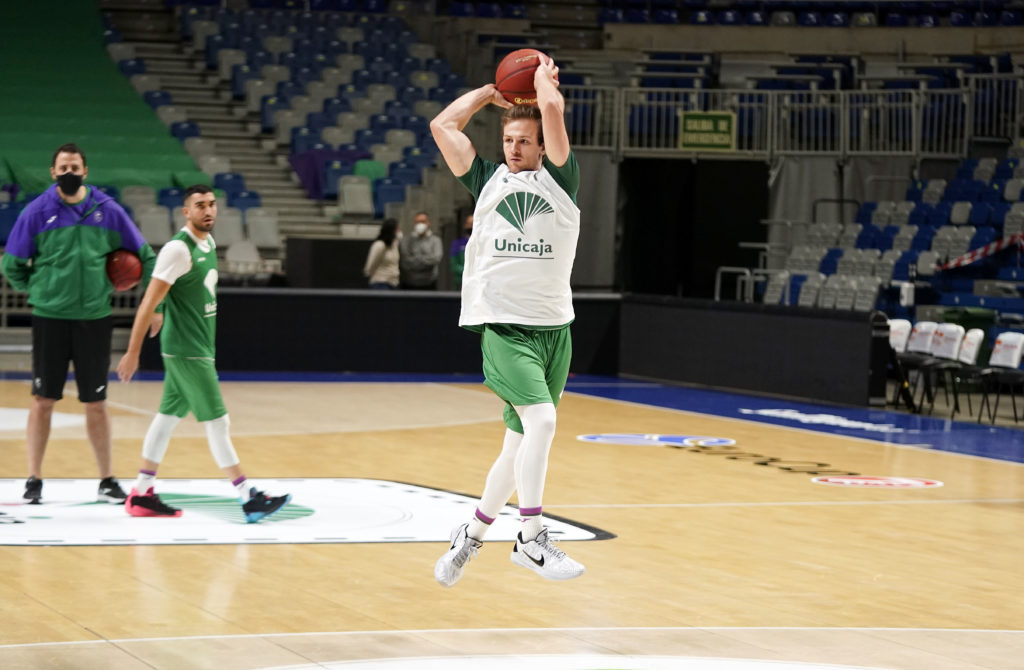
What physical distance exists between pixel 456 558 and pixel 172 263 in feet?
9.54

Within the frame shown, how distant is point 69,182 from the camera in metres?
Result: 8.65

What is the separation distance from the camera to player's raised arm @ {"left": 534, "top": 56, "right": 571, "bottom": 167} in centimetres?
576

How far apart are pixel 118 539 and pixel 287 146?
17.2 meters

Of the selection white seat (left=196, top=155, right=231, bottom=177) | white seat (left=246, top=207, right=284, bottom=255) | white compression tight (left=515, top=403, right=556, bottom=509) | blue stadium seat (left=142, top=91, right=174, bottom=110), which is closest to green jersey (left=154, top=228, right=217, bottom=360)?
white compression tight (left=515, top=403, right=556, bottom=509)

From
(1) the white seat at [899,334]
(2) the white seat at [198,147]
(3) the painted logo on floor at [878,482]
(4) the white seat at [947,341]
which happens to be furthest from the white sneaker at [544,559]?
(2) the white seat at [198,147]

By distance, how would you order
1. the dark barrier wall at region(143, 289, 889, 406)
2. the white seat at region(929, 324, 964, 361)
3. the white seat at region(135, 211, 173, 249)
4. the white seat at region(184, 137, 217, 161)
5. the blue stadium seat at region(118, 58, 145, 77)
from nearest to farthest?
the white seat at region(929, 324, 964, 361), the dark barrier wall at region(143, 289, 889, 406), the white seat at region(135, 211, 173, 249), the white seat at region(184, 137, 217, 161), the blue stadium seat at region(118, 58, 145, 77)

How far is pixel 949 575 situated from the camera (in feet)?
25.3

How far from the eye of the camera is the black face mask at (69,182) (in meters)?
8.63

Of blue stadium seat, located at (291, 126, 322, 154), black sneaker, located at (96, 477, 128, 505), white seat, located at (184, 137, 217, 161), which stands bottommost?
black sneaker, located at (96, 477, 128, 505)

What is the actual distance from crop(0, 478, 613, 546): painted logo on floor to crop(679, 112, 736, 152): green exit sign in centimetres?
1326

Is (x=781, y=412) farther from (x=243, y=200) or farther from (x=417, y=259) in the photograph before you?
(x=243, y=200)

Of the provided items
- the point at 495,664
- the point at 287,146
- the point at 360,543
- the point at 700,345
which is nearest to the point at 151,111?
the point at 287,146

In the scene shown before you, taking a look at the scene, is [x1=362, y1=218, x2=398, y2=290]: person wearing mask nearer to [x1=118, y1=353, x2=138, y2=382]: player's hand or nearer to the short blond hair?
[x1=118, y1=353, x2=138, y2=382]: player's hand

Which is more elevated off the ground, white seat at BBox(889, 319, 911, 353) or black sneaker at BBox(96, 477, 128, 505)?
white seat at BBox(889, 319, 911, 353)
